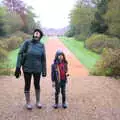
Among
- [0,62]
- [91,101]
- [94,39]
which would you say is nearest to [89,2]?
[94,39]

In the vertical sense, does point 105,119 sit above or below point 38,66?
below

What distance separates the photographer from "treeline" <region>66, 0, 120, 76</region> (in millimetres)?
16700

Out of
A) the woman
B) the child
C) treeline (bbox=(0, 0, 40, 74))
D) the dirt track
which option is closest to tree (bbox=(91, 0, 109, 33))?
treeline (bbox=(0, 0, 40, 74))

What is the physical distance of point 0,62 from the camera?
17.8m

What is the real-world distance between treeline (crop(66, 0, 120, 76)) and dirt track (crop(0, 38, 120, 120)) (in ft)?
4.54

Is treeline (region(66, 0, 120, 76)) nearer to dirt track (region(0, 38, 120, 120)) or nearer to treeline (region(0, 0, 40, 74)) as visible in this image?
dirt track (region(0, 38, 120, 120))

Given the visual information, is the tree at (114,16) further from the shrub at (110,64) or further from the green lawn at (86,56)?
the shrub at (110,64)

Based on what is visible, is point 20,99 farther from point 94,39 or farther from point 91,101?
point 94,39

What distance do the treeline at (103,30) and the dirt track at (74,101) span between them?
4.54 feet

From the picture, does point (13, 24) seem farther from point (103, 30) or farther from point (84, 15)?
point (103, 30)

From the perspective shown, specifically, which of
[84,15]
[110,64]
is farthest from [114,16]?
[84,15]

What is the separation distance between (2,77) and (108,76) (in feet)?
14.9

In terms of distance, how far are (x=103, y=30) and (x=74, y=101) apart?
35912 mm

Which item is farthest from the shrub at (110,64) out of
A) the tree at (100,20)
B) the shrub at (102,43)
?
the tree at (100,20)
